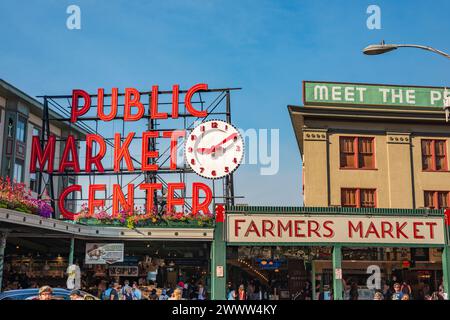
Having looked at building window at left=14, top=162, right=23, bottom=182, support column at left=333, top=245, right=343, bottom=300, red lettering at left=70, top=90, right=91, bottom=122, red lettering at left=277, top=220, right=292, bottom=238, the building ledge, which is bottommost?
support column at left=333, top=245, right=343, bottom=300

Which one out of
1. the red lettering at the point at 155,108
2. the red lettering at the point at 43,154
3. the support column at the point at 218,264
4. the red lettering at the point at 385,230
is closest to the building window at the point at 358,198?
the red lettering at the point at 385,230

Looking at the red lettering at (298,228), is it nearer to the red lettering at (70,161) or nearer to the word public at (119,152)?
the word public at (119,152)

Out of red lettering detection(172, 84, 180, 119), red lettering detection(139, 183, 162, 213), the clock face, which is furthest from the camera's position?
red lettering detection(172, 84, 180, 119)

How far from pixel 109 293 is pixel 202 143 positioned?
15505 millimetres

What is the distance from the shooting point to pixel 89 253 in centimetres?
3003

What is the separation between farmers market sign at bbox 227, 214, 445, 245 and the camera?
28.5 meters

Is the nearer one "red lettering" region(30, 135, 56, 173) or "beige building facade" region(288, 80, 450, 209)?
"beige building facade" region(288, 80, 450, 209)

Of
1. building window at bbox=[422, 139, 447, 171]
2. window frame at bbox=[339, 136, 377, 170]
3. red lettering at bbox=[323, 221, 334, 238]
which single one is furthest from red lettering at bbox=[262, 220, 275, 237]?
building window at bbox=[422, 139, 447, 171]

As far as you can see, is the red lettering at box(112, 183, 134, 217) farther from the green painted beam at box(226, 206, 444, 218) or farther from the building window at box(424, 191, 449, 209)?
the building window at box(424, 191, 449, 209)

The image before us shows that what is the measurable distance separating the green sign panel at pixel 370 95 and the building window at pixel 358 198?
5161 millimetres

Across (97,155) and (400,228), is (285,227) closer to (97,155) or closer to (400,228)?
(400,228)

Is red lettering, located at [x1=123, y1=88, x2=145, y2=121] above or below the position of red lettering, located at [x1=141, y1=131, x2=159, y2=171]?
above
